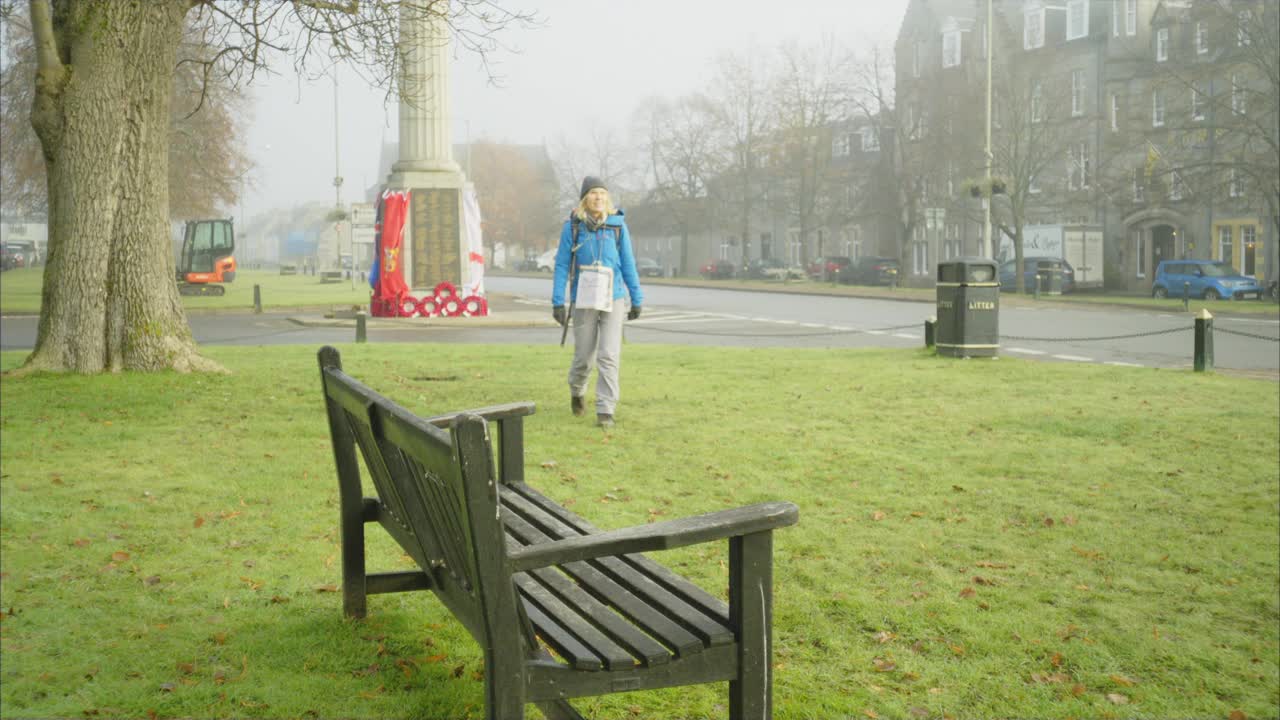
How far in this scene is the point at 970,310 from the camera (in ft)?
54.0

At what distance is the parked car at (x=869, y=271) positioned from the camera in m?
58.3

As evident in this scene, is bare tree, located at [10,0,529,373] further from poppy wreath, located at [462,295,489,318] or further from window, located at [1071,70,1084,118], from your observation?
window, located at [1071,70,1084,118]

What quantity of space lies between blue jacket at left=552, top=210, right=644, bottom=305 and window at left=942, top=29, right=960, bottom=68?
54448mm

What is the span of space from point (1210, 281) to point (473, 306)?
23.6 m

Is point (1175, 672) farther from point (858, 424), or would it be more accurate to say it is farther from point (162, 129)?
point (162, 129)

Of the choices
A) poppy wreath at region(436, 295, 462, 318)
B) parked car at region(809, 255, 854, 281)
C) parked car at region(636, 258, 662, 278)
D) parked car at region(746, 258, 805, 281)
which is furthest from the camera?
parked car at region(636, 258, 662, 278)

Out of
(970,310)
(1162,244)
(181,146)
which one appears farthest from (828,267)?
(970,310)

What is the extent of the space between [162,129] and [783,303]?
30.4 metres

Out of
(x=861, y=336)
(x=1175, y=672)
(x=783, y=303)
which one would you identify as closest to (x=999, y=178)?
(x=783, y=303)

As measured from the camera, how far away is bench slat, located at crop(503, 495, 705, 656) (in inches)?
119

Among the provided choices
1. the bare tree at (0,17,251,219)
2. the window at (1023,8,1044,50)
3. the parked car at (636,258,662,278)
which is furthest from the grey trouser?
the parked car at (636,258,662,278)

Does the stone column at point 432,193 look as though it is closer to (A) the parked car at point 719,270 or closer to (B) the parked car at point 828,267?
(B) the parked car at point 828,267

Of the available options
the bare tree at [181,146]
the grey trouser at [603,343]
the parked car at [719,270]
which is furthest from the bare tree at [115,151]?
the parked car at [719,270]

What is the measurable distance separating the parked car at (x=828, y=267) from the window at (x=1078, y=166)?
11.9 meters
